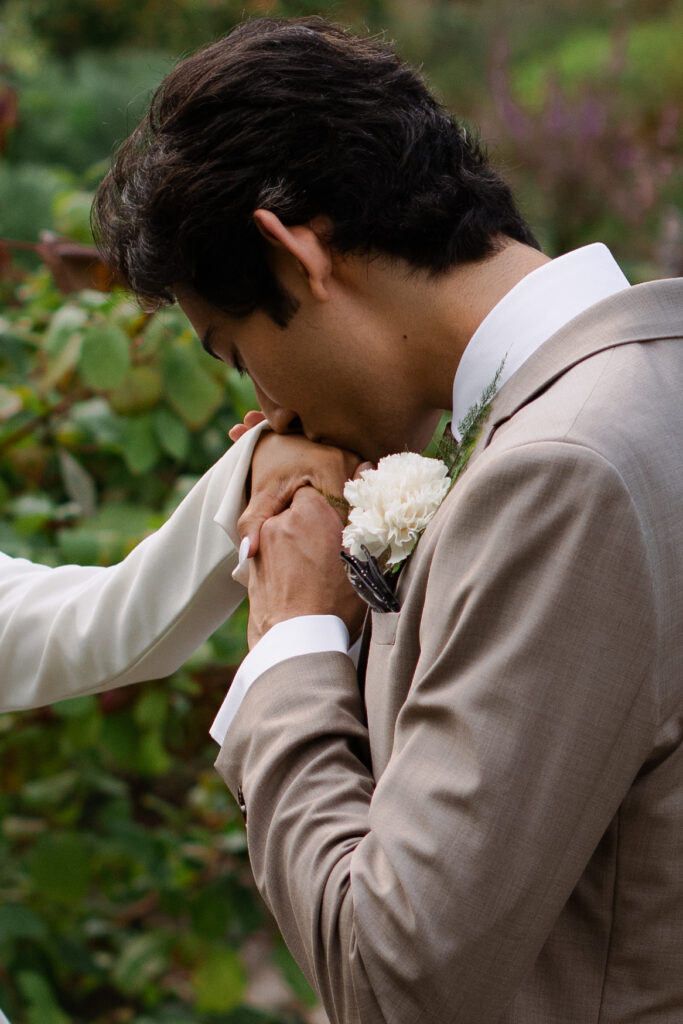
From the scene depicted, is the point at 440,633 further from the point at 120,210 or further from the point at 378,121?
the point at 120,210

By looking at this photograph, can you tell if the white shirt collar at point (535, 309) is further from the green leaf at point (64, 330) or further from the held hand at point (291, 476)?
the green leaf at point (64, 330)

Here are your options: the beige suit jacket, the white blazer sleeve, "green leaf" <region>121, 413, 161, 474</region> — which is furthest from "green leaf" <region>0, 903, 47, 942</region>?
the beige suit jacket

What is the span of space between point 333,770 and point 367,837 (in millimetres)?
111

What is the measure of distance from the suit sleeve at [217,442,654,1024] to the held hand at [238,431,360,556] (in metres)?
0.44

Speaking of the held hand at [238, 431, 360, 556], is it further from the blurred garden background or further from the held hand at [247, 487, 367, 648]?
the blurred garden background

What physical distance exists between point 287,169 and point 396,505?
1.39ft

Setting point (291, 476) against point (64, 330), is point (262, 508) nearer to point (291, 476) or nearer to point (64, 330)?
point (291, 476)

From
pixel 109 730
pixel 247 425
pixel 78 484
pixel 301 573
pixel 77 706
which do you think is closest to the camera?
pixel 301 573

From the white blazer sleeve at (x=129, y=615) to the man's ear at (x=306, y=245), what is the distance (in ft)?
1.43

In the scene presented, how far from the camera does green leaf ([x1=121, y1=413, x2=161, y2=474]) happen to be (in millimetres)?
2330

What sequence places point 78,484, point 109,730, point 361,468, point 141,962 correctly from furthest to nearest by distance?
point 141,962 < point 78,484 < point 109,730 < point 361,468

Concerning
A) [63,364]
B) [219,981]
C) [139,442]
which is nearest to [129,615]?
[139,442]

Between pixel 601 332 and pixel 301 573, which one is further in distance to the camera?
pixel 301 573

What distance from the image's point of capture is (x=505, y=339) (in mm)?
1288
